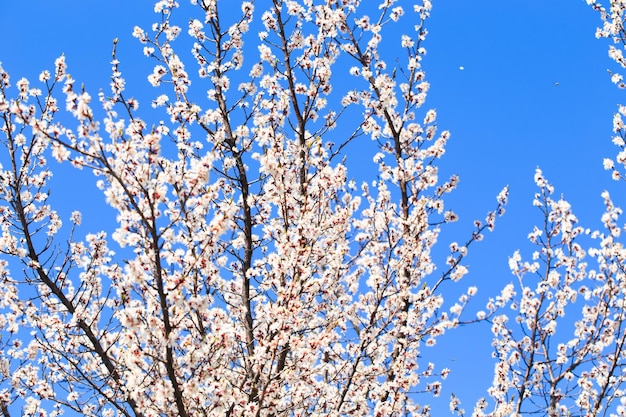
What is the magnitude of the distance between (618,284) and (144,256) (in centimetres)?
789

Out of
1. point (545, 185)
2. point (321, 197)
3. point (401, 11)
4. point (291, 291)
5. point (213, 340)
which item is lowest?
point (213, 340)

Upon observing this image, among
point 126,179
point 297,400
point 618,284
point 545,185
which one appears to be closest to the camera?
point 126,179

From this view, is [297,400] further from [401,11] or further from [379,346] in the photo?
[401,11]

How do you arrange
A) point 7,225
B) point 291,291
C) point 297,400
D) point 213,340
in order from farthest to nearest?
point 7,225 → point 297,400 → point 291,291 → point 213,340

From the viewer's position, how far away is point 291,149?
27.1 feet

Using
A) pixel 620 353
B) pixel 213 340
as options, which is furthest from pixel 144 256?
pixel 620 353

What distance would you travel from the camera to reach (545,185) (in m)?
10.4

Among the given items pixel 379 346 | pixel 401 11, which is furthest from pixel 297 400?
pixel 401 11

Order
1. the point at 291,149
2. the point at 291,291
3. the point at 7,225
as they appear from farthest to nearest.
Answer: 1. the point at 291,149
2. the point at 7,225
3. the point at 291,291

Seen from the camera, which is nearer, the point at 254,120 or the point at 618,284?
the point at 254,120

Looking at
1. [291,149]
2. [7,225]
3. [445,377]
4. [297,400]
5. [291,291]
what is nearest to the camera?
[291,291]

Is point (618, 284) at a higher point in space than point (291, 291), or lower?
higher

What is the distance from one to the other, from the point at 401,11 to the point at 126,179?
7.30 meters

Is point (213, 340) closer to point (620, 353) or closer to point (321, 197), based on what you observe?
point (321, 197)
